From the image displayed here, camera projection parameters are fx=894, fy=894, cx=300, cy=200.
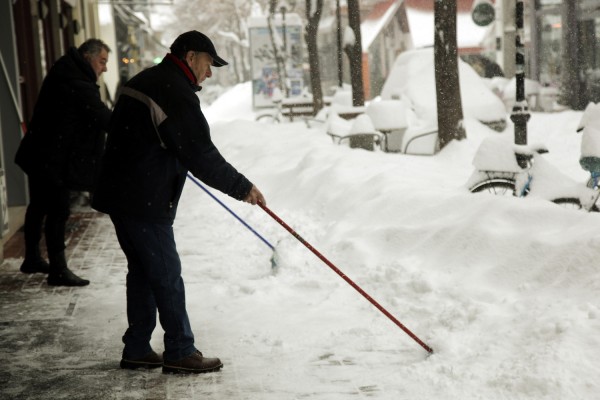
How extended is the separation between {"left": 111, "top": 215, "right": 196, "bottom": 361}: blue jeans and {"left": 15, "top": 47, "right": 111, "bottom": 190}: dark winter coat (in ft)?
8.06

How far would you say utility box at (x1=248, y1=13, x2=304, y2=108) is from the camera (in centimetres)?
3406

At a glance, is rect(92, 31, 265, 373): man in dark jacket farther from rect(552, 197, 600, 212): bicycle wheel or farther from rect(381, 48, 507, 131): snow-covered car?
rect(381, 48, 507, 131): snow-covered car

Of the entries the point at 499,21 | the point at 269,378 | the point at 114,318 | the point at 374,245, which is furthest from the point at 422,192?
the point at 499,21

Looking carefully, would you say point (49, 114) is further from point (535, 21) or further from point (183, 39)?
point (535, 21)

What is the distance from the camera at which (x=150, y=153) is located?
183 inches

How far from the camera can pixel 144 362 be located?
512 cm

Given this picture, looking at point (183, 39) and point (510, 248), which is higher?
point (183, 39)

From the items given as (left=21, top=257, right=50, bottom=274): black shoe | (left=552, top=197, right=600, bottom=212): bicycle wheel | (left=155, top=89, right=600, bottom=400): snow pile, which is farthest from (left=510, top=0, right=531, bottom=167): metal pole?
(left=21, top=257, right=50, bottom=274): black shoe

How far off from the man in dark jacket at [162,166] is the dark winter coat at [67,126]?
8.25 ft

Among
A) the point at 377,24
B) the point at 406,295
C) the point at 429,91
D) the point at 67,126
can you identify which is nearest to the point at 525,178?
the point at 406,295

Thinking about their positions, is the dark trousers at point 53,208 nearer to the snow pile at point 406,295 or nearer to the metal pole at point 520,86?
the snow pile at point 406,295

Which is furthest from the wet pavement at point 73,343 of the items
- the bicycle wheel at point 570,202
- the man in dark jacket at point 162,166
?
the bicycle wheel at point 570,202

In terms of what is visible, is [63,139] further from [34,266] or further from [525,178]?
[525,178]

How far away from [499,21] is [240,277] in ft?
114
